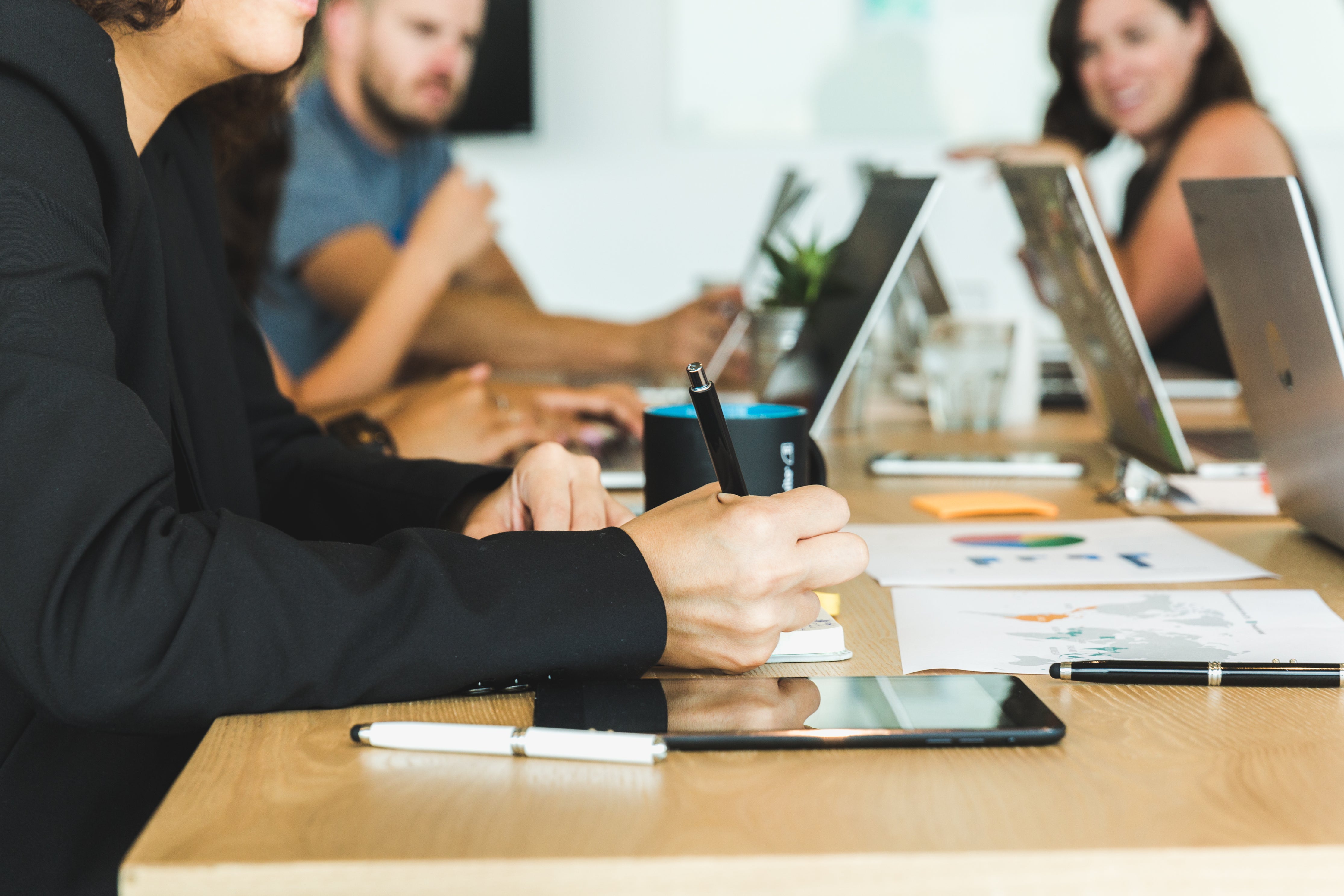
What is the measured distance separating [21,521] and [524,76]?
3.45m

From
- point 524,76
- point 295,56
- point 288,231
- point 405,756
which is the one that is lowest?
point 405,756

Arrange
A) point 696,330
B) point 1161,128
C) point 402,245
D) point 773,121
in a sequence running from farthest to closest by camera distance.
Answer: point 773,121
point 402,245
point 1161,128
point 696,330

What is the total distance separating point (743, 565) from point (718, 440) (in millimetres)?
61

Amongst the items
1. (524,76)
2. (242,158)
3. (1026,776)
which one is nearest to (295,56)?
(1026,776)

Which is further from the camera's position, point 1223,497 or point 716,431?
point 1223,497

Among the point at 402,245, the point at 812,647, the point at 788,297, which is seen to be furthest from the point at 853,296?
the point at 402,245

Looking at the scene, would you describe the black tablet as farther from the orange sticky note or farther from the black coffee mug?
the orange sticky note

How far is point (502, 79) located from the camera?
3.73m

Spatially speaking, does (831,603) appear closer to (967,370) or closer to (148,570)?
(148,570)

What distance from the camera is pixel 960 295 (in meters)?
2.19

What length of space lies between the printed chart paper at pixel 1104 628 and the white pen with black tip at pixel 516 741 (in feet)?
0.57

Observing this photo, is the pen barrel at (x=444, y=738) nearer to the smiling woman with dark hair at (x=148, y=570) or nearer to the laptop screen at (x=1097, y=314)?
the smiling woman with dark hair at (x=148, y=570)

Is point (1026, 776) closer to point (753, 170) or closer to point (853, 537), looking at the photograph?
point (853, 537)

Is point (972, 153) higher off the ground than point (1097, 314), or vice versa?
point (972, 153)
